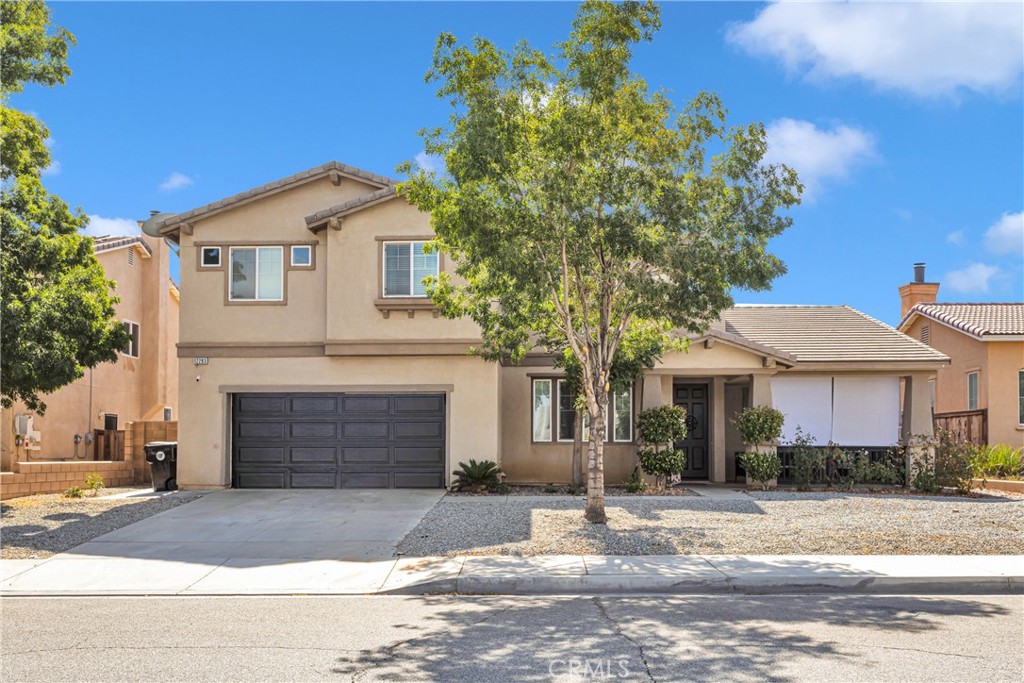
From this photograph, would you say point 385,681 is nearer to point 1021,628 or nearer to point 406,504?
point 1021,628

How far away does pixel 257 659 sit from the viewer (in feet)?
22.4

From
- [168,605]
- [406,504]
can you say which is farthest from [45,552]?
[406,504]

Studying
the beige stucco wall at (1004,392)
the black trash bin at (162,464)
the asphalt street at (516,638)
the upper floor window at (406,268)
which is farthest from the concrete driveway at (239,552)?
the beige stucco wall at (1004,392)

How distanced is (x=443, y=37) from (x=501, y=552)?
727cm

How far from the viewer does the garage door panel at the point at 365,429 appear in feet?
61.4

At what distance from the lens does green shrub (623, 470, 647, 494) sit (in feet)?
58.2

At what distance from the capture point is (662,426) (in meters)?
18.1

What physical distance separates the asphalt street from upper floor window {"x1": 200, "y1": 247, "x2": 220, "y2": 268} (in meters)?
10.5

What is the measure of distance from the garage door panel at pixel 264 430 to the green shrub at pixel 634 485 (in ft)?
23.8

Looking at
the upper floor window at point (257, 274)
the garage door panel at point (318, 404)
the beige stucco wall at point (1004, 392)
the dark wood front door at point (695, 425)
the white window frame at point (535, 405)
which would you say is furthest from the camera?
the beige stucco wall at point (1004, 392)

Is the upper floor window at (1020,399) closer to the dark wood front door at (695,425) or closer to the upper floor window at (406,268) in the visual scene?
the dark wood front door at (695,425)

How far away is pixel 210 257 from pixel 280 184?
216cm

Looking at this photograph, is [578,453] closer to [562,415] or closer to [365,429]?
[562,415]

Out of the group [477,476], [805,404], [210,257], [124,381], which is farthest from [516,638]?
[124,381]
